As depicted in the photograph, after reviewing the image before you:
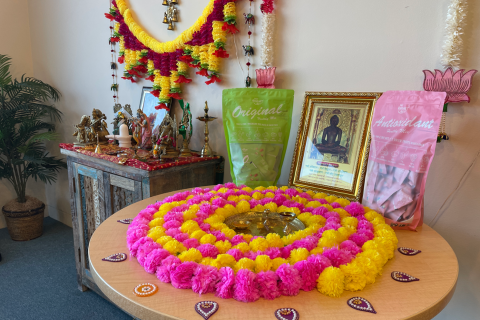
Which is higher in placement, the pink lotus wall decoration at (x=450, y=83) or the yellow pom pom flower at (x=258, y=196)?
the pink lotus wall decoration at (x=450, y=83)

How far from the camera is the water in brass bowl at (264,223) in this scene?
95cm

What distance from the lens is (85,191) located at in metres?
2.05

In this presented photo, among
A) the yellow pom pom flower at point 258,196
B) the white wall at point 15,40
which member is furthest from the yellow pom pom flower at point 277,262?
the white wall at point 15,40

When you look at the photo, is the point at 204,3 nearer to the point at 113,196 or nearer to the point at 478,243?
the point at 113,196

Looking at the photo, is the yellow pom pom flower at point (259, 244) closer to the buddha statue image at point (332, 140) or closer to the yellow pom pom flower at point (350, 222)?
the yellow pom pom flower at point (350, 222)

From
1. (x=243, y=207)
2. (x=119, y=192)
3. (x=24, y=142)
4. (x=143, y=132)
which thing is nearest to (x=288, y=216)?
(x=243, y=207)

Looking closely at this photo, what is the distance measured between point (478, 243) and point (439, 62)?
64 cm

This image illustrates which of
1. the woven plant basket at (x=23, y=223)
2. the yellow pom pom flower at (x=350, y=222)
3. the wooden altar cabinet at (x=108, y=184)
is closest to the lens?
the yellow pom pom flower at (x=350, y=222)

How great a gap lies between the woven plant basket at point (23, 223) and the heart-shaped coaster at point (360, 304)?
10.7 feet

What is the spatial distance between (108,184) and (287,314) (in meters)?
1.49

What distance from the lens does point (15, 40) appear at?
3174mm

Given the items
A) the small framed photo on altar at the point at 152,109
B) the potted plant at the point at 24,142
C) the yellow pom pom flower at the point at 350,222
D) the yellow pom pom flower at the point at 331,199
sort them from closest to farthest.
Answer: the yellow pom pom flower at the point at 350,222
the yellow pom pom flower at the point at 331,199
the small framed photo on altar at the point at 152,109
the potted plant at the point at 24,142

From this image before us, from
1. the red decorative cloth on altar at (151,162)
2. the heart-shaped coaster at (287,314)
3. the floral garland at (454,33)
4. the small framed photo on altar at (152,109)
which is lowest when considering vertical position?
the heart-shaped coaster at (287,314)

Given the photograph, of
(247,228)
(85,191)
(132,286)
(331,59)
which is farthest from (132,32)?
(132,286)
